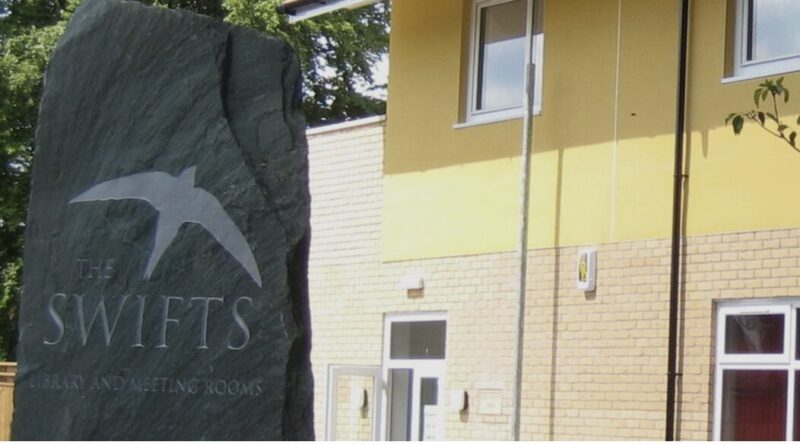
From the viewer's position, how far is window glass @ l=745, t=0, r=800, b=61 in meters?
12.8

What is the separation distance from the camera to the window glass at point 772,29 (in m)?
12.8

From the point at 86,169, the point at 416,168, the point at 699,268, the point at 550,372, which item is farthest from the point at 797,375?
the point at 86,169

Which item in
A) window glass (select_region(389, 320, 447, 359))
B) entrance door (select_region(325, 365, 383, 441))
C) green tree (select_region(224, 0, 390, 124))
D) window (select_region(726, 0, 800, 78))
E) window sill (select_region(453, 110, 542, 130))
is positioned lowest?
entrance door (select_region(325, 365, 383, 441))

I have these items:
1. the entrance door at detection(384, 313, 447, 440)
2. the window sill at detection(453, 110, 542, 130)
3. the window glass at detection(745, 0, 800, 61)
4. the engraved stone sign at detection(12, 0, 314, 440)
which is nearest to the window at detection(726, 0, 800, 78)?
the window glass at detection(745, 0, 800, 61)

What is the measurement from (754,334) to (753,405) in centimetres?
54

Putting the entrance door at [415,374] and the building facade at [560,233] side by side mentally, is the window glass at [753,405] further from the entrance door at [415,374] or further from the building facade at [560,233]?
the entrance door at [415,374]

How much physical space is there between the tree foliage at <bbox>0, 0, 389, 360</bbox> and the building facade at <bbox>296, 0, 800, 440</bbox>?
31.1 ft

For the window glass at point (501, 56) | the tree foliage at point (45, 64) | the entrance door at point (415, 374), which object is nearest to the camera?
the window glass at point (501, 56)

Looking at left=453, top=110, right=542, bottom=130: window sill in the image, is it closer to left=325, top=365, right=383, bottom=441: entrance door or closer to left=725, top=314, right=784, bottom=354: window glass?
left=325, top=365, right=383, bottom=441: entrance door

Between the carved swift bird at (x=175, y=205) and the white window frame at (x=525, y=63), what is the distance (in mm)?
6864

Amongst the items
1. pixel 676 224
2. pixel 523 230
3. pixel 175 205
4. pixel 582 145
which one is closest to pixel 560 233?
pixel 523 230

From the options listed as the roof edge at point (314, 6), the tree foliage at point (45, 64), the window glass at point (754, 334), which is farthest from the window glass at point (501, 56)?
the tree foliage at point (45, 64)

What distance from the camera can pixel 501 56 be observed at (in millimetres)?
15430

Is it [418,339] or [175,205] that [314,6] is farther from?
[175,205]
